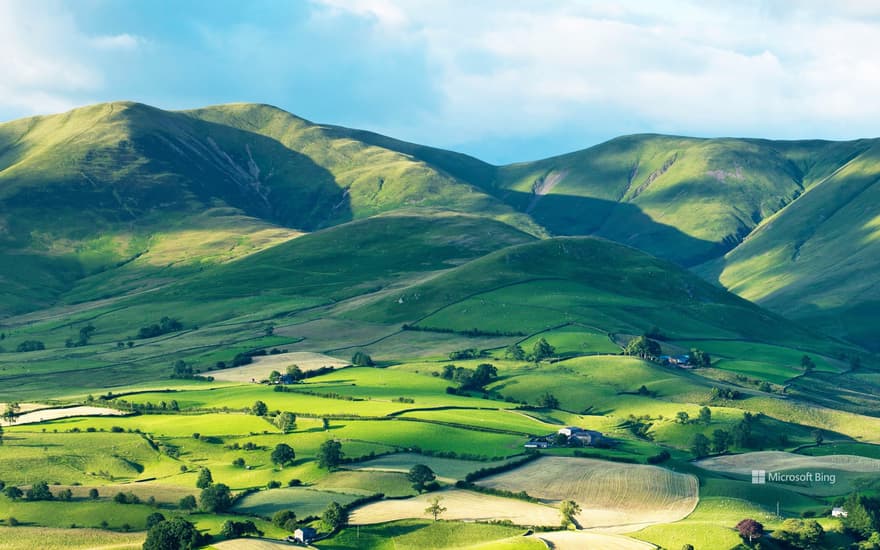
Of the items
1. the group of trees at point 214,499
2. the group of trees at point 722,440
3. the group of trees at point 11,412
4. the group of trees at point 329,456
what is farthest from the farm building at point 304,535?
the group of trees at point 11,412

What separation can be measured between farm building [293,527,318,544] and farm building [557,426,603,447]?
195 feet

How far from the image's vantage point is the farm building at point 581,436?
6437 inches

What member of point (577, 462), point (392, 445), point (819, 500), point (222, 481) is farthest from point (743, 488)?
point (222, 481)

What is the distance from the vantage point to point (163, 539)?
346 ft

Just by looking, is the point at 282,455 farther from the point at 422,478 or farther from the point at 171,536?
the point at 171,536

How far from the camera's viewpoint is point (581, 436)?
165 meters

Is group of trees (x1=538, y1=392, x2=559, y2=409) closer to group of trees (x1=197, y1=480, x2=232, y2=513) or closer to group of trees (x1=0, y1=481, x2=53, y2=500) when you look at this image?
group of trees (x1=197, y1=480, x2=232, y2=513)

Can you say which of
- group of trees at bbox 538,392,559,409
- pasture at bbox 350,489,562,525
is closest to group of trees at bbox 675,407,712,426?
group of trees at bbox 538,392,559,409

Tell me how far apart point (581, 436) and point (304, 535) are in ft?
206

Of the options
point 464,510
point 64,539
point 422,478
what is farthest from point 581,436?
point 64,539

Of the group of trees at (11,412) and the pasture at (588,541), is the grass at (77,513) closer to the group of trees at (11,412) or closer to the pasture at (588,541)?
the pasture at (588,541)

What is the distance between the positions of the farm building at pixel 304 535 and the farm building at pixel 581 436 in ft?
195

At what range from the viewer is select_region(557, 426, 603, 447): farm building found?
16350 centimetres

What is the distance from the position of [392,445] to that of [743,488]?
156 feet
